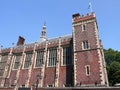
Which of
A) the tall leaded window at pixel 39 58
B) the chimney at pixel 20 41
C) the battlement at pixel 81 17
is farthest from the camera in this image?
the chimney at pixel 20 41

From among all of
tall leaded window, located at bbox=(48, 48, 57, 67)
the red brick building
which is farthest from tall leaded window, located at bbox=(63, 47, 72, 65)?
tall leaded window, located at bbox=(48, 48, 57, 67)

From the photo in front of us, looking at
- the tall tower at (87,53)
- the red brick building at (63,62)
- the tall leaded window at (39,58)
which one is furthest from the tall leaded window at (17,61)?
the tall tower at (87,53)

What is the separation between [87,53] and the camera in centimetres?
2294

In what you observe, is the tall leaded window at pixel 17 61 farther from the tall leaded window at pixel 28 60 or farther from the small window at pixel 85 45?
the small window at pixel 85 45

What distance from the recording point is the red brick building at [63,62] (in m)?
21.7

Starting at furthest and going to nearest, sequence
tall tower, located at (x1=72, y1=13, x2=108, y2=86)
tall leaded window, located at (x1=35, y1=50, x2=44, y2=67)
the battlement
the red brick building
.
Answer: tall leaded window, located at (x1=35, y1=50, x2=44, y2=67)
the battlement
the red brick building
tall tower, located at (x1=72, y1=13, x2=108, y2=86)

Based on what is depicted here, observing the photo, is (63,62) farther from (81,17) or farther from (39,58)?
(81,17)

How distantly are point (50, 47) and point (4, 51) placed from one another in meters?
13.3

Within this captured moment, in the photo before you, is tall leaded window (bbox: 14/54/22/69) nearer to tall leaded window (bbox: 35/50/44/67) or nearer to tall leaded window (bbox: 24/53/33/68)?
tall leaded window (bbox: 24/53/33/68)

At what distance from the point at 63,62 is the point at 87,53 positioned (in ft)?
17.9

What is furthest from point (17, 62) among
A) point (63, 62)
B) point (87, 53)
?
point (87, 53)

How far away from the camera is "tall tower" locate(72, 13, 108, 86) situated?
20.8 meters

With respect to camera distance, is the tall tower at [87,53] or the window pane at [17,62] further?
the window pane at [17,62]

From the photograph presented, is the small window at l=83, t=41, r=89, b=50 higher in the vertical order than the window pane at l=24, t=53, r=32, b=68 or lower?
higher
